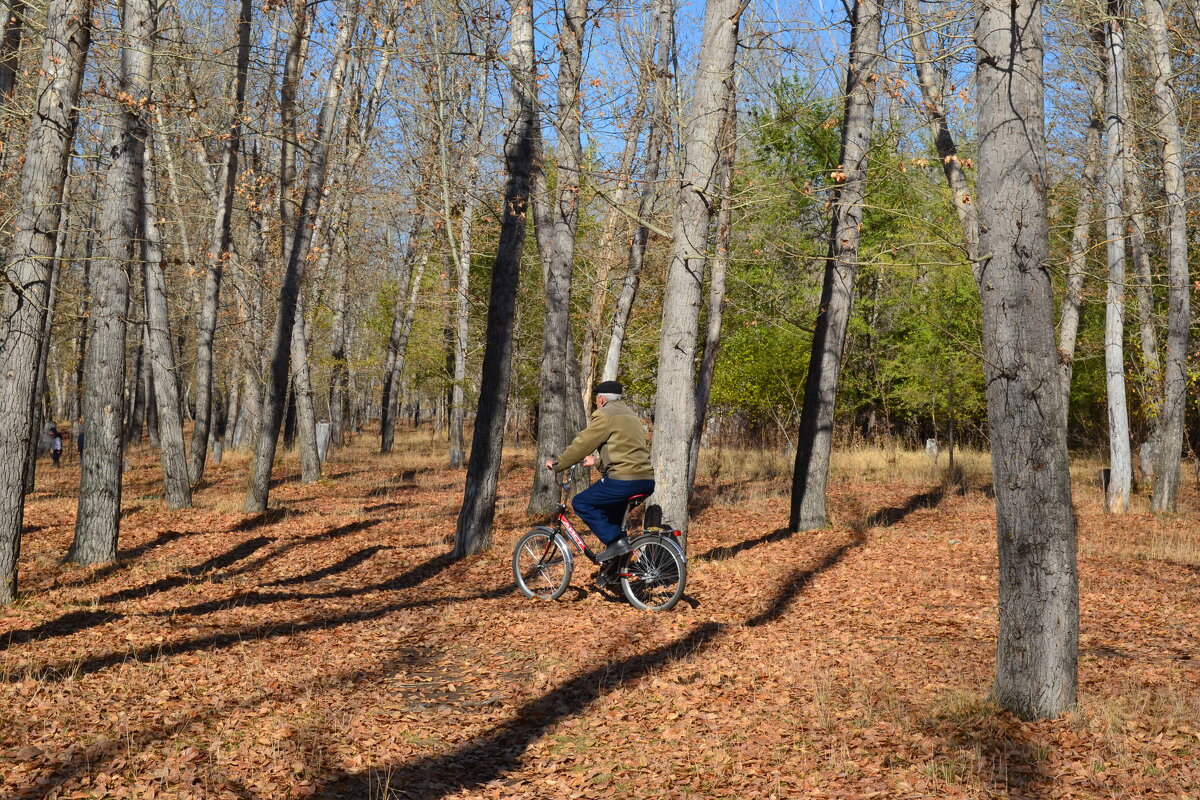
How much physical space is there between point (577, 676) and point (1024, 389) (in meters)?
3.77

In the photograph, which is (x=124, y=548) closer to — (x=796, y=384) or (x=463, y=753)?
(x=463, y=753)

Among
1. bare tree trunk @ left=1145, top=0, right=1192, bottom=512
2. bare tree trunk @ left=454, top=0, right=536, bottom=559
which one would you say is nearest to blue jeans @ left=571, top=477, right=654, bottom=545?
bare tree trunk @ left=454, top=0, right=536, bottom=559

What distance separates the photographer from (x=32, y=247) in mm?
8398

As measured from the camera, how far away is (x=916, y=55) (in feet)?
31.6

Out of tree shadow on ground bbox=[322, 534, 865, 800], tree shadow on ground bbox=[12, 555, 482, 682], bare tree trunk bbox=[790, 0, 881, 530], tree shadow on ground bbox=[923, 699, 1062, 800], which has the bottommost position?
tree shadow on ground bbox=[12, 555, 482, 682]

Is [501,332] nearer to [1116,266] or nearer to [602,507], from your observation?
[602,507]

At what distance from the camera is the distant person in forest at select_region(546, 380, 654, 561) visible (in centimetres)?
828

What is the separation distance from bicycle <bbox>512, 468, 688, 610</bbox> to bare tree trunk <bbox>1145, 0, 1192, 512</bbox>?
10.6m

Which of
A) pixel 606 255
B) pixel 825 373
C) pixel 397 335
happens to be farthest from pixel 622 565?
pixel 397 335

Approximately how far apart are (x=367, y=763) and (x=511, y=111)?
32.7 feet

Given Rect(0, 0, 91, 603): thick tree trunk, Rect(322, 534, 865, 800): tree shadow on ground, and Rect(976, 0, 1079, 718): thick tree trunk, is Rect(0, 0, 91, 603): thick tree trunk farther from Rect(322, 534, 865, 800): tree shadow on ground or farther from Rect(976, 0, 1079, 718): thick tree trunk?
Rect(976, 0, 1079, 718): thick tree trunk

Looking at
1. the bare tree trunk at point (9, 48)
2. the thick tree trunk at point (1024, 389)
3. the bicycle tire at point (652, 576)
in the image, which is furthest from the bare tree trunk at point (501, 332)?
the thick tree trunk at point (1024, 389)

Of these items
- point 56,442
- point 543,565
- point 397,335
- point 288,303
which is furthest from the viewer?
point 397,335

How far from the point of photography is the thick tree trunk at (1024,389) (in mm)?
5180
